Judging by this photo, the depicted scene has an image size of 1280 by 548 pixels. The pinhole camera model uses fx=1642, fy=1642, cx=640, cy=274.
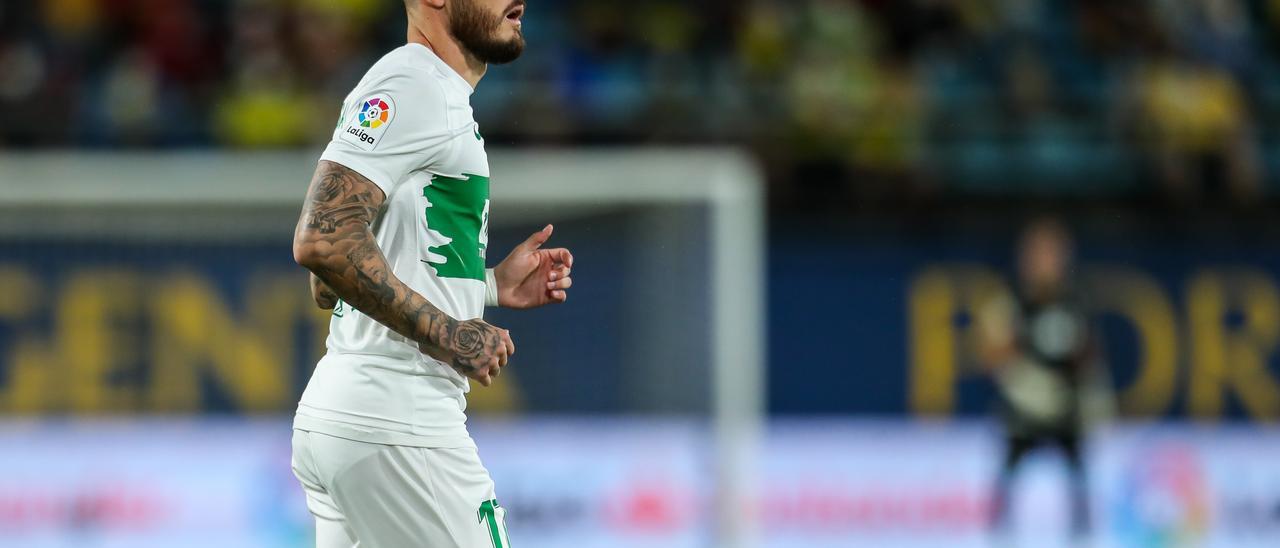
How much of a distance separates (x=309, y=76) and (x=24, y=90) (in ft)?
5.43

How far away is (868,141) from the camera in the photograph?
10516mm

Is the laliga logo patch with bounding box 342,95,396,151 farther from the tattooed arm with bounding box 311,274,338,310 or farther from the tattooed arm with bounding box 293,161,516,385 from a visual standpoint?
the tattooed arm with bounding box 311,274,338,310

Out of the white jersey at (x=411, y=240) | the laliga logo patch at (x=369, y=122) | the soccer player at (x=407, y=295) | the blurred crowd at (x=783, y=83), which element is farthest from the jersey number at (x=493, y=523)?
the blurred crowd at (x=783, y=83)

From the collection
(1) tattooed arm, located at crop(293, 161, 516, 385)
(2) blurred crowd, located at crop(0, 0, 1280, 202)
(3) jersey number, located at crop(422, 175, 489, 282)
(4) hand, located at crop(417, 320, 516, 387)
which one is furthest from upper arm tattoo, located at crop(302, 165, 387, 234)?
(2) blurred crowd, located at crop(0, 0, 1280, 202)

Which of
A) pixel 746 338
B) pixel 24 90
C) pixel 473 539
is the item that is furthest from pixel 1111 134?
pixel 473 539

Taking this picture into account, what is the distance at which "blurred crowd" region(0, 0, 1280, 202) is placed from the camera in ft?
32.6

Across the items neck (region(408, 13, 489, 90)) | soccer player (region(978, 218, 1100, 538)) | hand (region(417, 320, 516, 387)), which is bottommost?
soccer player (region(978, 218, 1100, 538))

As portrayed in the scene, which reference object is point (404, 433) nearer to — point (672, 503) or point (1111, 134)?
point (672, 503)

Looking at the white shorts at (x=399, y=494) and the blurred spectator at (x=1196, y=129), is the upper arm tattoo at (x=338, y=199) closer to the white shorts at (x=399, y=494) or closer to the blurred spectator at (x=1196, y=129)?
the white shorts at (x=399, y=494)

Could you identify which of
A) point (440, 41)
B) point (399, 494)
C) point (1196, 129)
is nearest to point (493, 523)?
point (399, 494)

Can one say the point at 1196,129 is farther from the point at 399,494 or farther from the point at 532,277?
the point at 399,494

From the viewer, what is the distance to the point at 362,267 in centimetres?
278

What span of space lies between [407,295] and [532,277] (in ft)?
1.79

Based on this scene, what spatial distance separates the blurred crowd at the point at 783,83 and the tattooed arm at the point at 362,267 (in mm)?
6522
